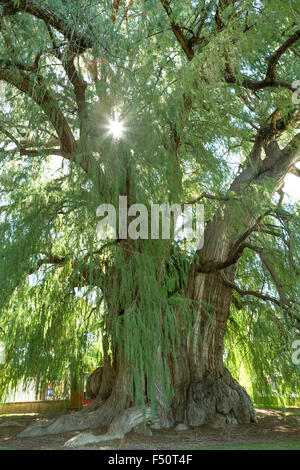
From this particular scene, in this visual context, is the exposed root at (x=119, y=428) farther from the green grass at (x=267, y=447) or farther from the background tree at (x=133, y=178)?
the green grass at (x=267, y=447)

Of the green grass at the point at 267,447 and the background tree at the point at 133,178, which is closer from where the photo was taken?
the green grass at the point at 267,447

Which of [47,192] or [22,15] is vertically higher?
[22,15]

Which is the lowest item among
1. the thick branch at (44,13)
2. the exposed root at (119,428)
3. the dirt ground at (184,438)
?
the dirt ground at (184,438)

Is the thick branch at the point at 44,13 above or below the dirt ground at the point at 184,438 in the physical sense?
above

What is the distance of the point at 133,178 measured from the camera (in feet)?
8.57

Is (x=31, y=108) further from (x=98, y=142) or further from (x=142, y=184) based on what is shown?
(x=142, y=184)

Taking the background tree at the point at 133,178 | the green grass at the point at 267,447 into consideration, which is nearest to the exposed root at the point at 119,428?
the background tree at the point at 133,178

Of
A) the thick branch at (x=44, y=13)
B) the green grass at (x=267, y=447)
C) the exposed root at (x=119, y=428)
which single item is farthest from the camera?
the exposed root at (x=119, y=428)

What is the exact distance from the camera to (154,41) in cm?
297

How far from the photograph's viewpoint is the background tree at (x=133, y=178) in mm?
2559

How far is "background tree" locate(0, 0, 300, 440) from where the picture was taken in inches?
101

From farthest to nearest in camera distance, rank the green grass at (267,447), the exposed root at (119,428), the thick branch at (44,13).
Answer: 1. the exposed root at (119,428)
2. the thick branch at (44,13)
3. the green grass at (267,447)
